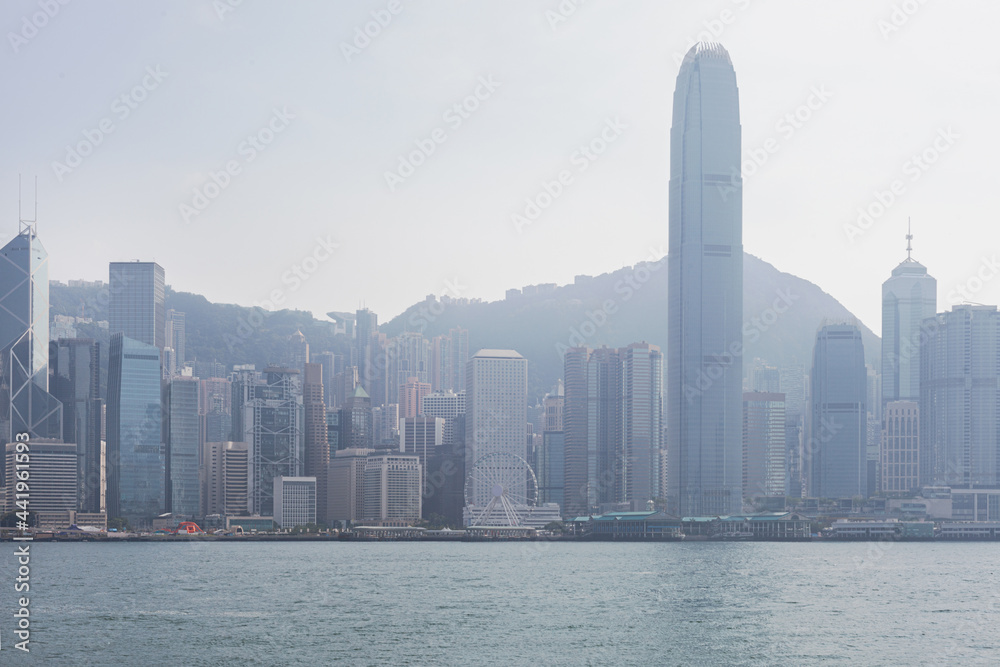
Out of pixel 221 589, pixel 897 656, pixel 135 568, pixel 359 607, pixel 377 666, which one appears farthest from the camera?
pixel 135 568

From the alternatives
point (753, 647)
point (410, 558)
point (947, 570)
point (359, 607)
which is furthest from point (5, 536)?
point (753, 647)

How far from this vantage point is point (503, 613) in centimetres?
7494

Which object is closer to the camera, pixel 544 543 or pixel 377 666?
pixel 377 666

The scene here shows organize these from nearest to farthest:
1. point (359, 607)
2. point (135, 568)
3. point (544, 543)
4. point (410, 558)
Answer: point (359, 607), point (135, 568), point (410, 558), point (544, 543)

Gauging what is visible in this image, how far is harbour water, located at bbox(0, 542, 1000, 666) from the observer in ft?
194

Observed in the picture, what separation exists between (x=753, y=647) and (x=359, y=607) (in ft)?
91.2

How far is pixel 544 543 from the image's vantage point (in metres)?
199

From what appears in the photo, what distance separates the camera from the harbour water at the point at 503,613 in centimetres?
Answer: 5922

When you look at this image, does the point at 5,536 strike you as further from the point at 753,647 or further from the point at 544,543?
the point at 753,647

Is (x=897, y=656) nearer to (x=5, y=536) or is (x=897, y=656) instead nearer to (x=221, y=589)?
(x=221, y=589)

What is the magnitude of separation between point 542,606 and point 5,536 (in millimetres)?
127285

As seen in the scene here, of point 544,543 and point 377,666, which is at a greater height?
point 377,666

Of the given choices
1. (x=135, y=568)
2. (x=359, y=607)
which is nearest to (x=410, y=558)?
(x=135, y=568)

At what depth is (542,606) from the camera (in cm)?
7881
